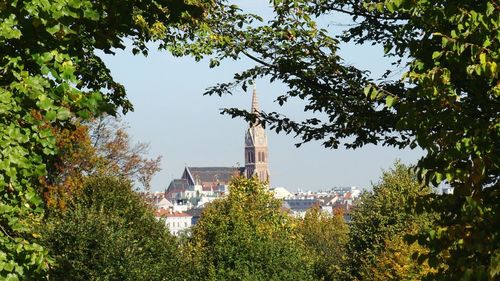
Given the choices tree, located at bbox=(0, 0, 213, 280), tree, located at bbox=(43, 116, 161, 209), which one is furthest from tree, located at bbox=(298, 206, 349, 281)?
tree, located at bbox=(0, 0, 213, 280)

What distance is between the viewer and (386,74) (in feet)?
49.4

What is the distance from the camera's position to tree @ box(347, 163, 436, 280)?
152ft

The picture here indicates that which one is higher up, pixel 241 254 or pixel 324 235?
pixel 324 235

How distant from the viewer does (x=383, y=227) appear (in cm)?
5084

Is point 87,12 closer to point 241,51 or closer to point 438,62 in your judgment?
point 438,62

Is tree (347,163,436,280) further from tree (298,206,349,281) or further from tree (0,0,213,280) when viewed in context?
tree (0,0,213,280)

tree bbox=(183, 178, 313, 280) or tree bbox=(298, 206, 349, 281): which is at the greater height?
tree bbox=(298, 206, 349, 281)

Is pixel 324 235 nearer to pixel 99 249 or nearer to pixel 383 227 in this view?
pixel 383 227

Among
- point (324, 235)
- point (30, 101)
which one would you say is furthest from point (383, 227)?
point (324, 235)

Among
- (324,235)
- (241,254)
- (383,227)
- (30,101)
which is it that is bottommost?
(241,254)

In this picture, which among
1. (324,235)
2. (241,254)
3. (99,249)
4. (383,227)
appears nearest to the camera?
(99,249)

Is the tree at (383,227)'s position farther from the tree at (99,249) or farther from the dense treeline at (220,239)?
the tree at (99,249)

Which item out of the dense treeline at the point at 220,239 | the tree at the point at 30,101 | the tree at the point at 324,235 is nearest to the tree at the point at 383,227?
the dense treeline at the point at 220,239

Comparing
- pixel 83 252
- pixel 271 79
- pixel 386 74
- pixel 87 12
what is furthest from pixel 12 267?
pixel 83 252
